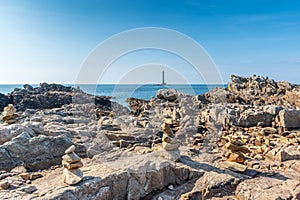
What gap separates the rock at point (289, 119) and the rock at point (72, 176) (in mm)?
12777

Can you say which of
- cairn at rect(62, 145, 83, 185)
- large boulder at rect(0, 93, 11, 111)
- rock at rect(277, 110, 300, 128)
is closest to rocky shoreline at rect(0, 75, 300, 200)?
cairn at rect(62, 145, 83, 185)

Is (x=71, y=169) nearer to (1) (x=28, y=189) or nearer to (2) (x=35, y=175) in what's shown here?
(1) (x=28, y=189)

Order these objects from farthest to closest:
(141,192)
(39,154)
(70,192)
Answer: (39,154) < (141,192) < (70,192)

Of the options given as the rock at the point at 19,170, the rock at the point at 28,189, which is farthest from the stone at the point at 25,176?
the rock at the point at 28,189

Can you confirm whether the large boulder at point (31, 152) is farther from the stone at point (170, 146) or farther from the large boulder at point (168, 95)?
the large boulder at point (168, 95)

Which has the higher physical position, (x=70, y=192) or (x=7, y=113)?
(x=7, y=113)

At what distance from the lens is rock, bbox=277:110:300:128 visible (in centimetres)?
1417

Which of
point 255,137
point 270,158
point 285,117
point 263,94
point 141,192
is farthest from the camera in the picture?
point 263,94

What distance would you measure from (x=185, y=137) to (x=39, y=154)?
24.3 feet

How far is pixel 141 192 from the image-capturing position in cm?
721

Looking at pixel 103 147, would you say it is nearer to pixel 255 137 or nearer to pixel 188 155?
pixel 188 155

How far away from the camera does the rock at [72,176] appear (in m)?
6.20

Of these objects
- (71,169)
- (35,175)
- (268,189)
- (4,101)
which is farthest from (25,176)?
(4,101)

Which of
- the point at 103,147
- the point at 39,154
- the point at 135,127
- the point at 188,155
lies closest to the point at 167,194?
the point at 188,155
